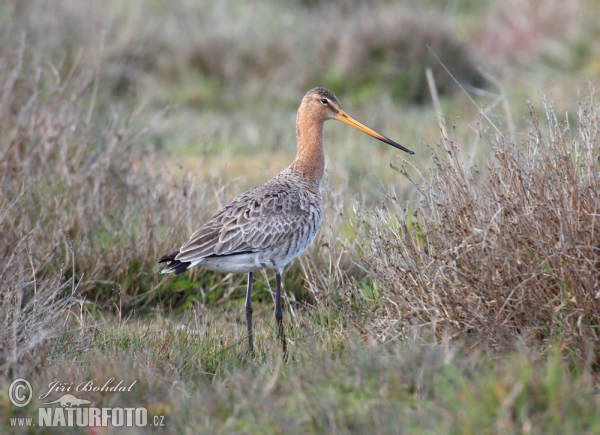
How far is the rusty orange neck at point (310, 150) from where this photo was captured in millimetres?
6266

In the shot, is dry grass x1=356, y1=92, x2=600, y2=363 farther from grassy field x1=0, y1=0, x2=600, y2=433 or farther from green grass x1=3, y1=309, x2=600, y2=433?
green grass x1=3, y1=309, x2=600, y2=433

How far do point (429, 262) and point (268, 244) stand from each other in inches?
54.9

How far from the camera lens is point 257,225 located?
217 inches

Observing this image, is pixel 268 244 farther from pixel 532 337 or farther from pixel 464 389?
pixel 464 389

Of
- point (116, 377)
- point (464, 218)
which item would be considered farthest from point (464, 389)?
point (116, 377)

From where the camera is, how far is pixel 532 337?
4148 mm

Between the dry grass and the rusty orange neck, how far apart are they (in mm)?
1699

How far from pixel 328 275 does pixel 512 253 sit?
4.79 feet

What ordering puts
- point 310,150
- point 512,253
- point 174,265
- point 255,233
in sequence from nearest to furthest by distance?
point 512,253, point 174,265, point 255,233, point 310,150

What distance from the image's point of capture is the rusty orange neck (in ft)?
20.6

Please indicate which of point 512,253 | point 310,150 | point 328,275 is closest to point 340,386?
point 512,253

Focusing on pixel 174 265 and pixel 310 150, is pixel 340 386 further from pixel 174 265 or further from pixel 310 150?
pixel 310 150

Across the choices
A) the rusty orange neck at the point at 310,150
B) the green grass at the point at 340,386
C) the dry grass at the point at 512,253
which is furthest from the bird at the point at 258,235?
the dry grass at the point at 512,253

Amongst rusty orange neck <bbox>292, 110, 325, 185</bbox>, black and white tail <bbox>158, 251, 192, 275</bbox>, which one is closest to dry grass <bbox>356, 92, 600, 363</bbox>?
black and white tail <bbox>158, 251, 192, 275</bbox>
